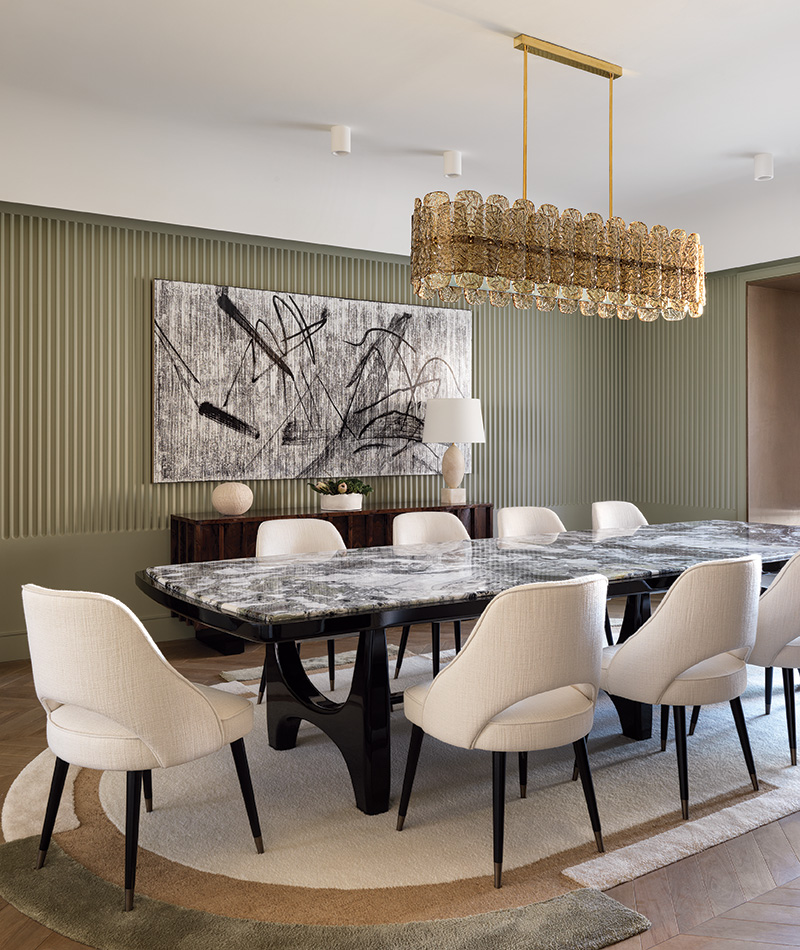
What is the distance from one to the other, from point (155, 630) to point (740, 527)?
139 inches

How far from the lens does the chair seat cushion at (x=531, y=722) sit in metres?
2.42

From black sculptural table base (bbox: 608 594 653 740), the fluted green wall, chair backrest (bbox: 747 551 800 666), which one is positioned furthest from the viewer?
the fluted green wall

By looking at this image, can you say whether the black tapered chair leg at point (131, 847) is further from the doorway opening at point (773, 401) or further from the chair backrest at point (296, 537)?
the doorway opening at point (773, 401)

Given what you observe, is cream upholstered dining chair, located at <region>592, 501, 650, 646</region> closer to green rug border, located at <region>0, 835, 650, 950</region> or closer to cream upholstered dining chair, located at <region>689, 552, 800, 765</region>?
cream upholstered dining chair, located at <region>689, 552, 800, 765</region>

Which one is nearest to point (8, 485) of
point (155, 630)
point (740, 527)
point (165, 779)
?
point (155, 630)

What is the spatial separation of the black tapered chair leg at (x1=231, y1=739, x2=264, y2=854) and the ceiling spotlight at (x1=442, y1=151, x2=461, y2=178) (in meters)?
3.88

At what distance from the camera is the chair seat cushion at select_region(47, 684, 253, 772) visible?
2.27 meters

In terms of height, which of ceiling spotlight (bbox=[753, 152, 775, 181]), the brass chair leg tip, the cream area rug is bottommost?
the cream area rug

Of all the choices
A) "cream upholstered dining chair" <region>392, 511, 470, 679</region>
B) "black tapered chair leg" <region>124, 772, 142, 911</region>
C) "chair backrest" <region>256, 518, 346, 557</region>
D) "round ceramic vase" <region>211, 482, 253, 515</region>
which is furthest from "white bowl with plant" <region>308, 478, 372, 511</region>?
"black tapered chair leg" <region>124, 772, 142, 911</region>

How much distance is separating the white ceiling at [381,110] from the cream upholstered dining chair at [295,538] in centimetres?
216

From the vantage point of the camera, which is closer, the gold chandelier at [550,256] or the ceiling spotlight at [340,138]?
the gold chandelier at [550,256]

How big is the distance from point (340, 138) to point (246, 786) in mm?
3597

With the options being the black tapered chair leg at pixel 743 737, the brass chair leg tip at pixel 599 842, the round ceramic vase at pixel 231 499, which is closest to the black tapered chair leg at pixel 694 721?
the black tapered chair leg at pixel 743 737

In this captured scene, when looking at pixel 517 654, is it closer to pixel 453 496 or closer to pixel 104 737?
pixel 104 737
